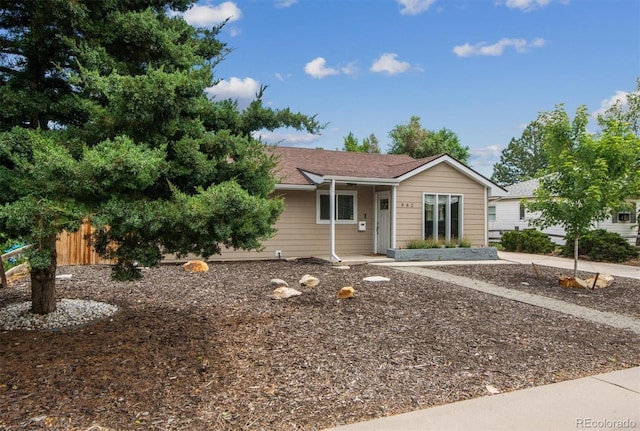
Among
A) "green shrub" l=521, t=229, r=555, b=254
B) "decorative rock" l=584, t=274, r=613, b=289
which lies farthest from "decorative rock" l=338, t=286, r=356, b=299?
"green shrub" l=521, t=229, r=555, b=254

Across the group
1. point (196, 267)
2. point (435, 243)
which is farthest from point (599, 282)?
point (196, 267)

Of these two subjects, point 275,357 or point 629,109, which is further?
point 629,109

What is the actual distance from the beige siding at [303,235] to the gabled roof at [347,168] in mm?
617

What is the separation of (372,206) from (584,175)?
6872mm

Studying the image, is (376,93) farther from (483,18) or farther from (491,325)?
(491,325)

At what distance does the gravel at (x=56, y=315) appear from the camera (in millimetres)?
4570

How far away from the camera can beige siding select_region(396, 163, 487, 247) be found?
1366cm

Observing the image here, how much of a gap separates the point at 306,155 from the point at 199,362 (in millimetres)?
12332

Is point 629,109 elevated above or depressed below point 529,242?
above

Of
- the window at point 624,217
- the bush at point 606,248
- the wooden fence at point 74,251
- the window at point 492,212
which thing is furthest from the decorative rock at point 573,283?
the window at point 492,212

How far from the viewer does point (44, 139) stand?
147 inches

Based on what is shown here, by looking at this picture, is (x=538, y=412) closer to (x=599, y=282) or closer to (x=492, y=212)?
(x=599, y=282)

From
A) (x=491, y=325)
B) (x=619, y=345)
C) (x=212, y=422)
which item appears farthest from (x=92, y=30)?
(x=619, y=345)
